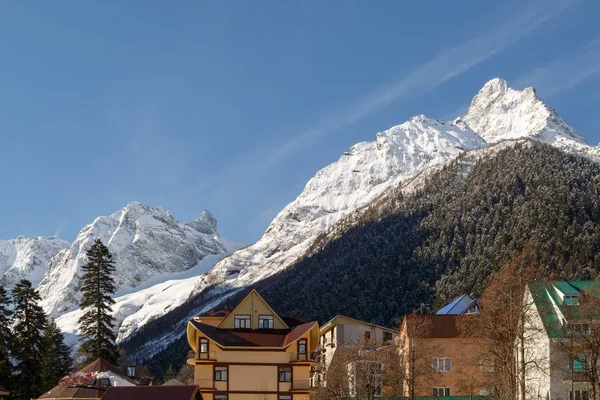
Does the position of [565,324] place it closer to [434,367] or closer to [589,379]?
[589,379]

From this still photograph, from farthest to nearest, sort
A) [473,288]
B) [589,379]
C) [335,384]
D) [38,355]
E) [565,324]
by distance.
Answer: [473,288]
[38,355]
[335,384]
[565,324]
[589,379]

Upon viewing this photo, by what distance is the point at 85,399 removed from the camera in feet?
231

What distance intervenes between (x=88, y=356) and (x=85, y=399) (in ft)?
74.7

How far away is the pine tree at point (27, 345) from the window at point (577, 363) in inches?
1899

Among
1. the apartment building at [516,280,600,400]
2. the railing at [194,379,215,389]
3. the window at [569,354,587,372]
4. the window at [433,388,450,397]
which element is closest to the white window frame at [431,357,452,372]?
the window at [433,388,450,397]

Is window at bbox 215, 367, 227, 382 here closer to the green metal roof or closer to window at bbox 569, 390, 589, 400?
the green metal roof

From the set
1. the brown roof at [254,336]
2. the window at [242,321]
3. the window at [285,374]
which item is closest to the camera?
the window at [285,374]

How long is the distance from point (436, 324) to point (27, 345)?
38.6 meters

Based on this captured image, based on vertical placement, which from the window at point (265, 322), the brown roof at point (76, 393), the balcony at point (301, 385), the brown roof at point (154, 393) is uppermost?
the window at point (265, 322)

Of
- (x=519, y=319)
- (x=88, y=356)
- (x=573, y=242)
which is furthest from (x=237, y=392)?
(x=573, y=242)

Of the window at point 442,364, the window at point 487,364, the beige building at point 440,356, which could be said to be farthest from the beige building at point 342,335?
the window at point 487,364

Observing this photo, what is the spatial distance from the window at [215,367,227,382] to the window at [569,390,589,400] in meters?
24.8

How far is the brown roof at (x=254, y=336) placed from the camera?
230ft

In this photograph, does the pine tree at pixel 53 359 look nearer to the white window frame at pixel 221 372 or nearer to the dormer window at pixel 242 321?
the dormer window at pixel 242 321
